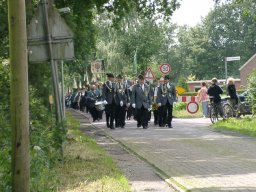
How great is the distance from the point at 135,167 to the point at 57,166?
137cm

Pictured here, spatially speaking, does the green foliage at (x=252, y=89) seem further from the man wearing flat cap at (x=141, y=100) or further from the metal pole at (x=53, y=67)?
the metal pole at (x=53, y=67)

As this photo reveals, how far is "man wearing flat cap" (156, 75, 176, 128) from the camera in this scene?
20.1 m

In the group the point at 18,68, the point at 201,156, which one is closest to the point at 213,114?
the point at 201,156

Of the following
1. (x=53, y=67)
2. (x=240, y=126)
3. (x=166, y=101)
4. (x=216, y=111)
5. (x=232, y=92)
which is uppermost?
(x=53, y=67)

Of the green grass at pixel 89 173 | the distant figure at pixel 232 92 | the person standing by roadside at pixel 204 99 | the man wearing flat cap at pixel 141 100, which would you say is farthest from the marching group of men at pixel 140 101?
the green grass at pixel 89 173

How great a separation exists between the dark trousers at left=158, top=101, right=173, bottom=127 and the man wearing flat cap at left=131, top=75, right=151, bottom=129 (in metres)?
0.51

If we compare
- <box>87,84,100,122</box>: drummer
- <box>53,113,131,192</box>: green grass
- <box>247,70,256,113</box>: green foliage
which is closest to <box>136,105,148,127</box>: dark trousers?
<box>247,70,256,113</box>: green foliage

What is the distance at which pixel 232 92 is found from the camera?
23.3 meters

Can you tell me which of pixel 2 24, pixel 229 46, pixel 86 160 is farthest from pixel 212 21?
pixel 86 160

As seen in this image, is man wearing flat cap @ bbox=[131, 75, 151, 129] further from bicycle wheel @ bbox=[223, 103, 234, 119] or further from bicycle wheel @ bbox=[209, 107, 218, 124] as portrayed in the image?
bicycle wheel @ bbox=[223, 103, 234, 119]

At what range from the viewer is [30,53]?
9188 millimetres

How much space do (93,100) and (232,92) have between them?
741cm

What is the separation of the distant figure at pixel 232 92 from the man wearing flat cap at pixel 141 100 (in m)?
4.17

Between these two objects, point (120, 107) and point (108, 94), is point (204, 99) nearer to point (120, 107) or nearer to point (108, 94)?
point (120, 107)
